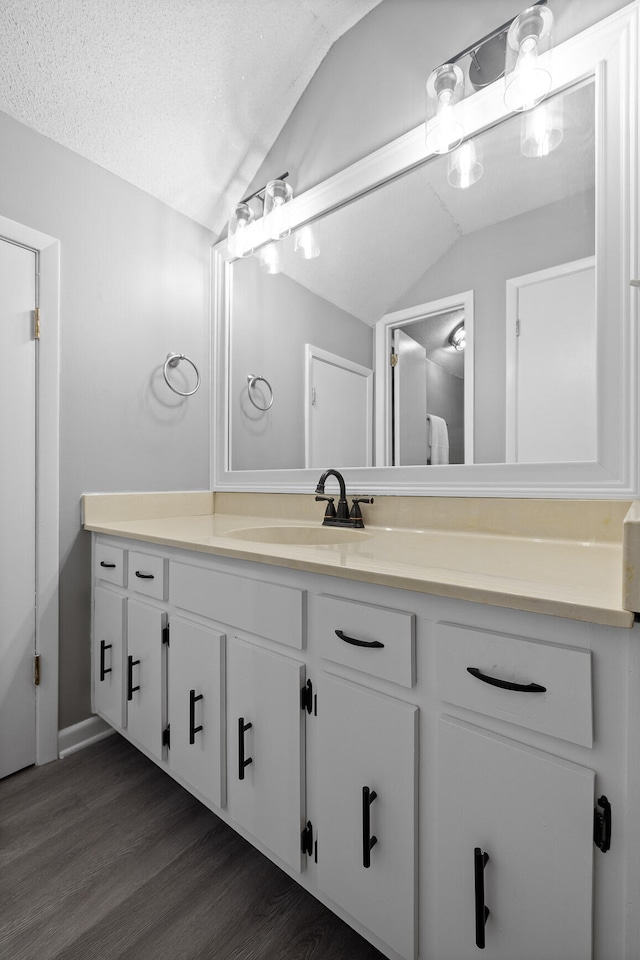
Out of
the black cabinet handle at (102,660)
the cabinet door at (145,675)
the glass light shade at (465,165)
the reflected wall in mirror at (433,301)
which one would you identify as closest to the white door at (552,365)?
the reflected wall in mirror at (433,301)

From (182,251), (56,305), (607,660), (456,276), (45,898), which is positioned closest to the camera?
(607,660)

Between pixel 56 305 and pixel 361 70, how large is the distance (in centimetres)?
139

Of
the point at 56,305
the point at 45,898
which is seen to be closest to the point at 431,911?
the point at 45,898

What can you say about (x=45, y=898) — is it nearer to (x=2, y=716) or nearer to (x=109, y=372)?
(x=2, y=716)

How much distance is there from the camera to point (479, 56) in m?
1.33

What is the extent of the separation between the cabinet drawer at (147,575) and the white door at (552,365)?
108 cm

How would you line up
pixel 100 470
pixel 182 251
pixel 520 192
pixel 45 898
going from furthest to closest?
pixel 182 251, pixel 100 470, pixel 520 192, pixel 45 898

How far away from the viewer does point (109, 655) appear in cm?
160

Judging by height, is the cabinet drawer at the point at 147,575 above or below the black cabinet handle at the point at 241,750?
above

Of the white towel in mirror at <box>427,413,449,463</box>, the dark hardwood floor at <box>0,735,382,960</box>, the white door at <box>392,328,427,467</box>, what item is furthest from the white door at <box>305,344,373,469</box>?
the dark hardwood floor at <box>0,735,382,960</box>

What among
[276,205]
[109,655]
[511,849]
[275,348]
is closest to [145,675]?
[109,655]

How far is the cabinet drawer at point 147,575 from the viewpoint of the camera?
1357 mm

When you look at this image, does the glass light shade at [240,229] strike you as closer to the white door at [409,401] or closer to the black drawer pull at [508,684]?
the white door at [409,401]

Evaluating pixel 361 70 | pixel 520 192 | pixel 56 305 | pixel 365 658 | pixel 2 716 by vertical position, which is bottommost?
pixel 2 716
